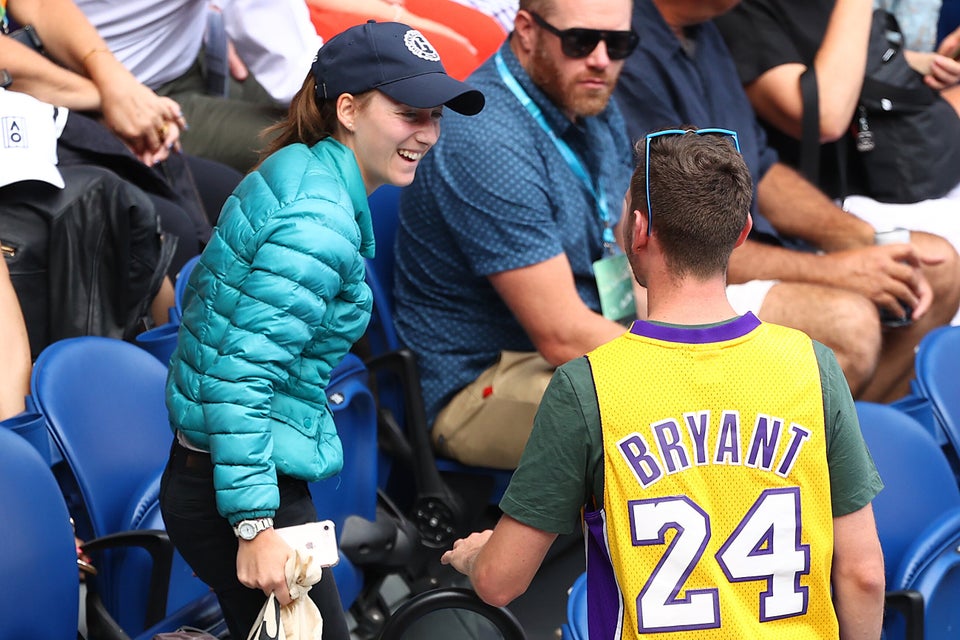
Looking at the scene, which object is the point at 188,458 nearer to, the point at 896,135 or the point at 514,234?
the point at 514,234

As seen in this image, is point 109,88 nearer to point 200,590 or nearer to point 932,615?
point 200,590

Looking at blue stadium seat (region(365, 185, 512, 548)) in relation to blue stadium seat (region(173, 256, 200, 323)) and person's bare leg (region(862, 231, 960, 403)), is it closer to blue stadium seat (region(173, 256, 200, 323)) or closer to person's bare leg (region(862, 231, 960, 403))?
blue stadium seat (region(173, 256, 200, 323))

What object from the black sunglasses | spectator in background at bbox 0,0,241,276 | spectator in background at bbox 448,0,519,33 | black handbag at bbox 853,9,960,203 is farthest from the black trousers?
black handbag at bbox 853,9,960,203

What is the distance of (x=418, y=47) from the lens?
210 cm

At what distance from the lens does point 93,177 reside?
2.91 metres

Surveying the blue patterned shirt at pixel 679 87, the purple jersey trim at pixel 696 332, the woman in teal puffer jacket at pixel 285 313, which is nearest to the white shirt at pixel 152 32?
the blue patterned shirt at pixel 679 87

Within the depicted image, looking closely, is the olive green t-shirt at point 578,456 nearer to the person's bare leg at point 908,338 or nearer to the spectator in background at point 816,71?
the person's bare leg at point 908,338

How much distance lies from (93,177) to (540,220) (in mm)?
1066

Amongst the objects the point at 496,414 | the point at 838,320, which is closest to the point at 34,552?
the point at 496,414

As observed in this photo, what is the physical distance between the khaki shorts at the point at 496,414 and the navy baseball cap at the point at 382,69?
3.93 ft

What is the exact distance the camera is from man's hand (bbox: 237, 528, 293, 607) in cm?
186

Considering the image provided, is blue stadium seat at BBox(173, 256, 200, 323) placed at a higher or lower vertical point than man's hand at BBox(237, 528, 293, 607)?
lower

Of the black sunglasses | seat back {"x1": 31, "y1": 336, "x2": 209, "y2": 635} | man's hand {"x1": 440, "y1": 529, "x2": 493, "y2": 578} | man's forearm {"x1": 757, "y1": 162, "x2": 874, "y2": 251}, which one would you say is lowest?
man's forearm {"x1": 757, "y1": 162, "x2": 874, "y2": 251}

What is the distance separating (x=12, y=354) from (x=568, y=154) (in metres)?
1.47
